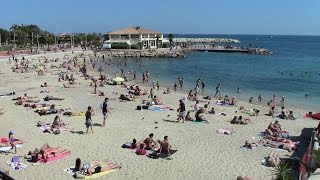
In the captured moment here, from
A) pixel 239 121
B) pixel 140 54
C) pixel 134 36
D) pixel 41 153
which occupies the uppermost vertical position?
pixel 134 36

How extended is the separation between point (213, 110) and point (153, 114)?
11.3 feet

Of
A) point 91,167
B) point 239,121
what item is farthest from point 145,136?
point 239,121

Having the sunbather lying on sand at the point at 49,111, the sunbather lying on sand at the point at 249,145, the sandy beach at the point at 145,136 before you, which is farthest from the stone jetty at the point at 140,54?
the sunbather lying on sand at the point at 249,145

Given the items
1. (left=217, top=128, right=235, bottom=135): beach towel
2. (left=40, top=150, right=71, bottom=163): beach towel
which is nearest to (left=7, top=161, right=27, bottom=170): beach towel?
(left=40, top=150, right=71, bottom=163): beach towel

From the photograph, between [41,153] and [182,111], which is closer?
[41,153]

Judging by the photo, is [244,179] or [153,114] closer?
[244,179]

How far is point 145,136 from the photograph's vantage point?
17.5m

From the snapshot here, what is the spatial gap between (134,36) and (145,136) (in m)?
73.0

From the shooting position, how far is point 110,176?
12586 millimetres

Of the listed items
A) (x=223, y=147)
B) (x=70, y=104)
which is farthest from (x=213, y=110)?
(x=70, y=104)

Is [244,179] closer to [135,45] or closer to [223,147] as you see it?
[223,147]

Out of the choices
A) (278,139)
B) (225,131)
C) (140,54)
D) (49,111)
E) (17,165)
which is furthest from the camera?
(140,54)

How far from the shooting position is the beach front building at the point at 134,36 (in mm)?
88688

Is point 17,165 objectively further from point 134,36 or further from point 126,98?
point 134,36
